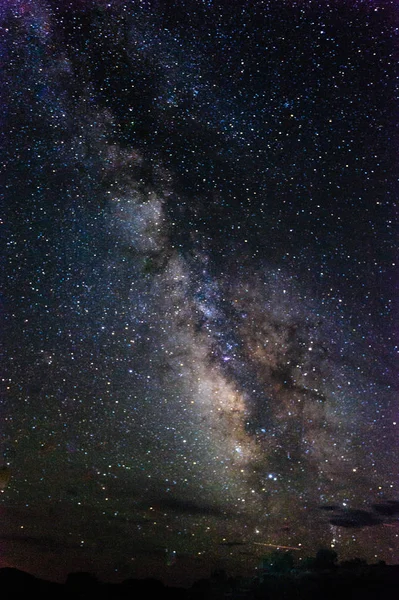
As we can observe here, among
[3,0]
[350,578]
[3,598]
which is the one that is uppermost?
[3,0]

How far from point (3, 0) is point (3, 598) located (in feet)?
149

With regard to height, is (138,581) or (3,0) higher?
(3,0)

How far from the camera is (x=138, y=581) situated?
45719 millimetres

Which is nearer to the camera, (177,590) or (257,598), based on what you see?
(257,598)

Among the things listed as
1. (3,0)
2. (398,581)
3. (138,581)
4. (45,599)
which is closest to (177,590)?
(138,581)

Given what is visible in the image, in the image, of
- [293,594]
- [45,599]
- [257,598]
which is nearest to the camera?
[257,598]

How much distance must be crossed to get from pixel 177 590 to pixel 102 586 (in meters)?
7.46

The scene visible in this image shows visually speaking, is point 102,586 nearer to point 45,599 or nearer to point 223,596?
point 45,599

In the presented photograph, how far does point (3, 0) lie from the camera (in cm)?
560

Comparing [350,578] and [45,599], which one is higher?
[350,578]

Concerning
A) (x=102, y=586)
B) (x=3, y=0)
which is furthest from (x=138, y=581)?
(x=3, y=0)

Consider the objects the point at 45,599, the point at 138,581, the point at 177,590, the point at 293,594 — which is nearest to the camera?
the point at 293,594

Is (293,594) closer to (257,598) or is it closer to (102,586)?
(257,598)

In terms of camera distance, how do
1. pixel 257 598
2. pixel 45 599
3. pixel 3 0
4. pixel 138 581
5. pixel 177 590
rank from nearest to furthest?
pixel 3 0 → pixel 257 598 → pixel 45 599 → pixel 177 590 → pixel 138 581
